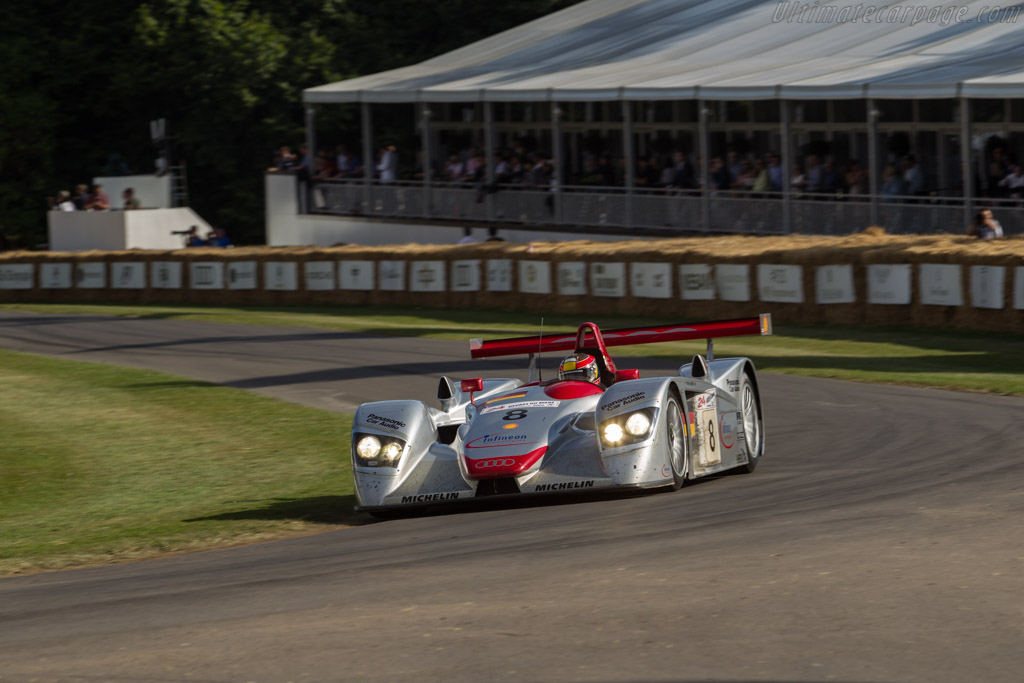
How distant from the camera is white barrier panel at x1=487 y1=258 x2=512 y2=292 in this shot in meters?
28.0

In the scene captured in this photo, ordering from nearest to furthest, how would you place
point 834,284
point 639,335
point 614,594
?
point 614,594 < point 639,335 < point 834,284

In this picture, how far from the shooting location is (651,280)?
25516mm

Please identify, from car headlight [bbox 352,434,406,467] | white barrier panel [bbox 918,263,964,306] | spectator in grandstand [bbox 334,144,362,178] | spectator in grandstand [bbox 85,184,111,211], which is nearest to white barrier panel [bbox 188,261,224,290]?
spectator in grandstand [bbox 334,144,362,178]

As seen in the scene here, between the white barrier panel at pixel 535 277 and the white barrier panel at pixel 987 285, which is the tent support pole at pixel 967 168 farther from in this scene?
the white barrier panel at pixel 535 277

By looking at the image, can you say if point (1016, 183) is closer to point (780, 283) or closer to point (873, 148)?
point (873, 148)

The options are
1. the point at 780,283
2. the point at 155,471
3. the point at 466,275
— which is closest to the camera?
the point at 155,471

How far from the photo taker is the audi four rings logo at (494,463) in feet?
31.0

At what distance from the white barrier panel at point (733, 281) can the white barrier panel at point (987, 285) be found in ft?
13.7

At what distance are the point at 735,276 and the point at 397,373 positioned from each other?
7202mm

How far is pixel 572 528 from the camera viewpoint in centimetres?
848

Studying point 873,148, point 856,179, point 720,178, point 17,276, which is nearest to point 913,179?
point 873,148

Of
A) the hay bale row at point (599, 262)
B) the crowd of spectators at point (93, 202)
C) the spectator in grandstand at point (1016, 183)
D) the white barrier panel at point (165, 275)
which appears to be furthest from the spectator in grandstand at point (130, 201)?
the spectator in grandstand at point (1016, 183)

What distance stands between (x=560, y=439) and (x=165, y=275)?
25938 mm

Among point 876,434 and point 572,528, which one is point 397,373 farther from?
point 572,528
